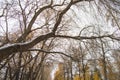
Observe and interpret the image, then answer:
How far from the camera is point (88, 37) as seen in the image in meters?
11.3

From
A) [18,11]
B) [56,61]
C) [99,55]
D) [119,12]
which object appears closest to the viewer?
[119,12]

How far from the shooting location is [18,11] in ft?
55.9

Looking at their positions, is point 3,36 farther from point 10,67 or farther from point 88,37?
point 88,37

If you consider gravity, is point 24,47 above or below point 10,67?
above

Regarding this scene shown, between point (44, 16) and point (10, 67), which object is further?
point (10, 67)

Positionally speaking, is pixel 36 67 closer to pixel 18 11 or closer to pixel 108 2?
pixel 18 11

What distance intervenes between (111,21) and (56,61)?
1273cm

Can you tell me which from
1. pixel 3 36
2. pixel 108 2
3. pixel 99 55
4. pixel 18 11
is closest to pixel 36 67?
pixel 3 36

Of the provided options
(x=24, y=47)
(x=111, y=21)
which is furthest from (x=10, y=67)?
(x=111, y=21)

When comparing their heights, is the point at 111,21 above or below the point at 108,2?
below

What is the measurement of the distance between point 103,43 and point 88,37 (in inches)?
30.9

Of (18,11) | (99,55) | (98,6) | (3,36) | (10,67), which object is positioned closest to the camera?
(98,6)

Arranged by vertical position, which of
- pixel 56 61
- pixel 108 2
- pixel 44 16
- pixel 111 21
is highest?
pixel 108 2

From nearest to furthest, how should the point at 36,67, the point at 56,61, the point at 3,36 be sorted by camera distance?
the point at 3,36 < the point at 56,61 < the point at 36,67
